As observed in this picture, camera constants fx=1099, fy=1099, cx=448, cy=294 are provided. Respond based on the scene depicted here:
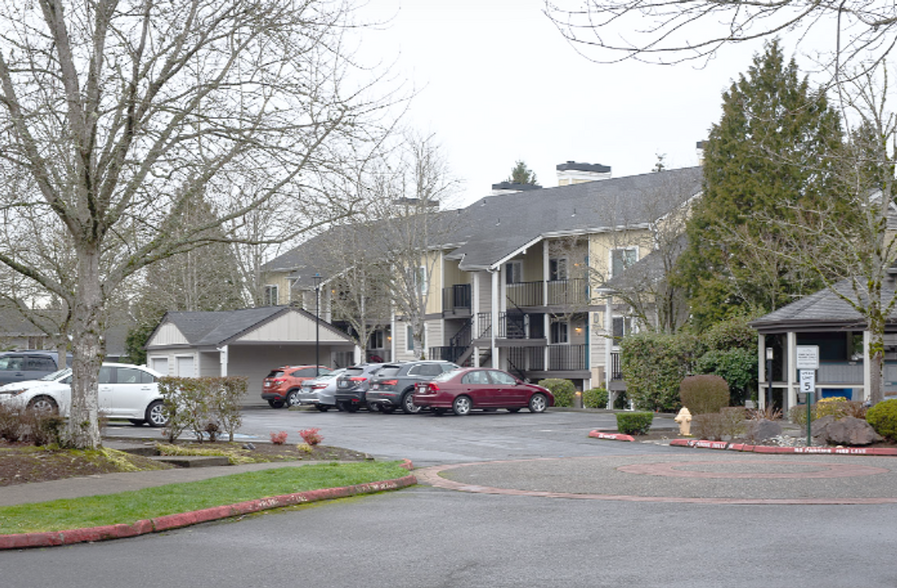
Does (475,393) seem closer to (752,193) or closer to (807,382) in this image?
(752,193)

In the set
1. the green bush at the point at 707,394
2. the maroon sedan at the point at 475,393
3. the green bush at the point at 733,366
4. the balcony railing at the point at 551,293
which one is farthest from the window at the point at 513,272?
the green bush at the point at 707,394

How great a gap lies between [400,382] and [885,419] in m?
16.4

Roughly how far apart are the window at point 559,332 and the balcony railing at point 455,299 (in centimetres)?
422

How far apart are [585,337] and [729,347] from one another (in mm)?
12657

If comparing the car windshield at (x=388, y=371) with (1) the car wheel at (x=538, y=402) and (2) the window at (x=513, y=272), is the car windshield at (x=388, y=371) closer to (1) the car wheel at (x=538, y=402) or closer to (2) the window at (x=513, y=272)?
(1) the car wheel at (x=538, y=402)

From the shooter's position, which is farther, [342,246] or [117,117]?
[342,246]

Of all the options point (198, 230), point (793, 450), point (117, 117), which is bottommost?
point (793, 450)

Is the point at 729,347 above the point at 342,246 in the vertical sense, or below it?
below

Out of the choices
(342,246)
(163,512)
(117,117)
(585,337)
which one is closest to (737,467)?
(163,512)

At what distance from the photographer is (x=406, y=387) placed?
33344mm

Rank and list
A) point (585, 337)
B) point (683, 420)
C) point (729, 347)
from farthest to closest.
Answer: point (585, 337) → point (729, 347) → point (683, 420)

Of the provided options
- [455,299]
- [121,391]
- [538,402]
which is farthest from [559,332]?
[121,391]

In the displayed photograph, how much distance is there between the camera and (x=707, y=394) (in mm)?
28312

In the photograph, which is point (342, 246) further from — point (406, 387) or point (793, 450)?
point (793, 450)
